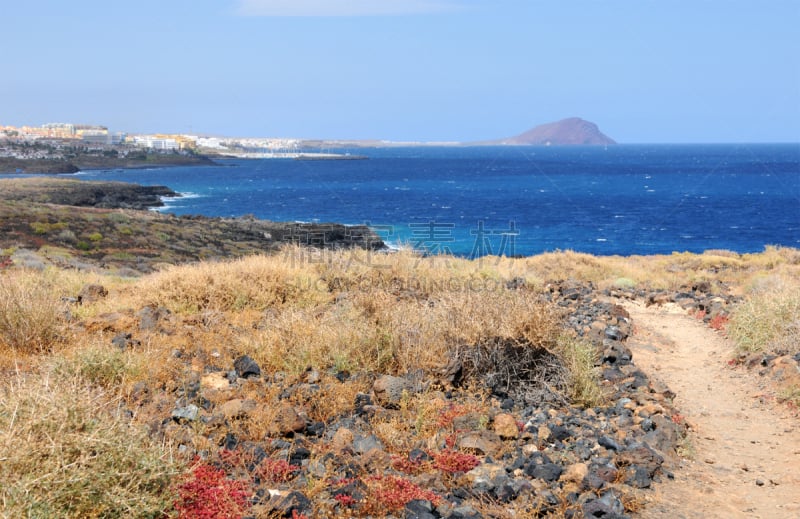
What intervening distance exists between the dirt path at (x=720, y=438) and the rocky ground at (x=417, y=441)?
0.79 feet

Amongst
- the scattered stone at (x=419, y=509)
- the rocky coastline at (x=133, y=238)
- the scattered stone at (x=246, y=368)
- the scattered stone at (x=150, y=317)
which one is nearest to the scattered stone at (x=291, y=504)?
the scattered stone at (x=419, y=509)

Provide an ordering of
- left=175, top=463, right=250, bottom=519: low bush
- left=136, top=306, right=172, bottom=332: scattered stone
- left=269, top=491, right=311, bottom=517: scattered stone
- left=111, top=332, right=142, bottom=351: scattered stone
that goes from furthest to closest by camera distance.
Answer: left=136, top=306, right=172, bottom=332: scattered stone → left=111, top=332, right=142, bottom=351: scattered stone → left=269, top=491, right=311, bottom=517: scattered stone → left=175, top=463, right=250, bottom=519: low bush

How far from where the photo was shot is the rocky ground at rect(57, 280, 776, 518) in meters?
4.50

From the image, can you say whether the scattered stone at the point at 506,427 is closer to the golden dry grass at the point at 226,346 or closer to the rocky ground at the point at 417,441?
the rocky ground at the point at 417,441

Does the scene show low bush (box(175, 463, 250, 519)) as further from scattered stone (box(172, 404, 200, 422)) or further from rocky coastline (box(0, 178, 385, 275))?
rocky coastline (box(0, 178, 385, 275))

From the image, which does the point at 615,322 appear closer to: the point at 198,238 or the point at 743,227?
the point at 198,238

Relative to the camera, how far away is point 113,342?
729 centimetres

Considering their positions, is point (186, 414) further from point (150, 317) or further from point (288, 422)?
point (150, 317)

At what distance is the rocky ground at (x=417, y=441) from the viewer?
4.50m

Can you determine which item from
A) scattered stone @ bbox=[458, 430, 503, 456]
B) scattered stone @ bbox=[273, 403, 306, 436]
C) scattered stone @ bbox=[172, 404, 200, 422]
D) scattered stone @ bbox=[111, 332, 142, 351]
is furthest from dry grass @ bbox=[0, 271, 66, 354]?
scattered stone @ bbox=[458, 430, 503, 456]

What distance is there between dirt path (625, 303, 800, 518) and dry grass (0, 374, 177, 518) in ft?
11.6

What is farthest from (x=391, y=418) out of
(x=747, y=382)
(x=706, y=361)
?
(x=706, y=361)

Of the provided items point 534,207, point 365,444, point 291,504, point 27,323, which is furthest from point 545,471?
point 534,207

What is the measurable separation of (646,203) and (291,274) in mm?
76790
